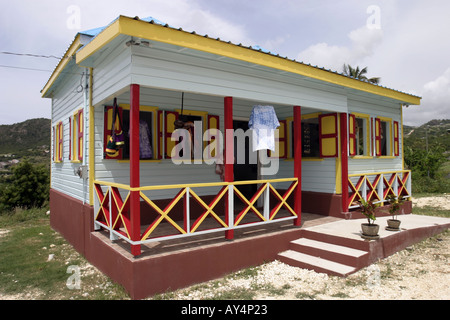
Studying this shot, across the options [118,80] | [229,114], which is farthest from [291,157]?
[118,80]

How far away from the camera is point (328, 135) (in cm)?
743

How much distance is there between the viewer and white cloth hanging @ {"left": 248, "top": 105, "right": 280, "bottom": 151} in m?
5.86

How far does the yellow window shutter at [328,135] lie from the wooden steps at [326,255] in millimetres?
2316

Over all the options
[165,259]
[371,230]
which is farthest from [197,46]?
[371,230]

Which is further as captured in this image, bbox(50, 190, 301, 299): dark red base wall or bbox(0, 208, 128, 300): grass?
bbox(0, 208, 128, 300): grass

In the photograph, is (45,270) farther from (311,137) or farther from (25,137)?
(25,137)

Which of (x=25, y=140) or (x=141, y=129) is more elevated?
(x=25, y=140)

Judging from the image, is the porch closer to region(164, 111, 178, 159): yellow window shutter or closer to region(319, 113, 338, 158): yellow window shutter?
region(164, 111, 178, 159): yellow window shutter

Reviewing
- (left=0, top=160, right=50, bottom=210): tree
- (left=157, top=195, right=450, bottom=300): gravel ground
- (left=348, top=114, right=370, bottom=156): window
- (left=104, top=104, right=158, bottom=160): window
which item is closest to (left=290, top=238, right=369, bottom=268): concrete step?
(left=157, top=195, right=450, bottom=300): gravel ground

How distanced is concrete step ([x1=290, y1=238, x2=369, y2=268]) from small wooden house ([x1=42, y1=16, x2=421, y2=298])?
0.53 meters

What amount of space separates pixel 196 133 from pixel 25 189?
9.00m

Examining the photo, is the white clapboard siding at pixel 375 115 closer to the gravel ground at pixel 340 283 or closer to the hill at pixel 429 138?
the gravel ground at pixel 340 283

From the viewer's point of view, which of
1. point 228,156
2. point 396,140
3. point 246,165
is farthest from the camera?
point 396,140
